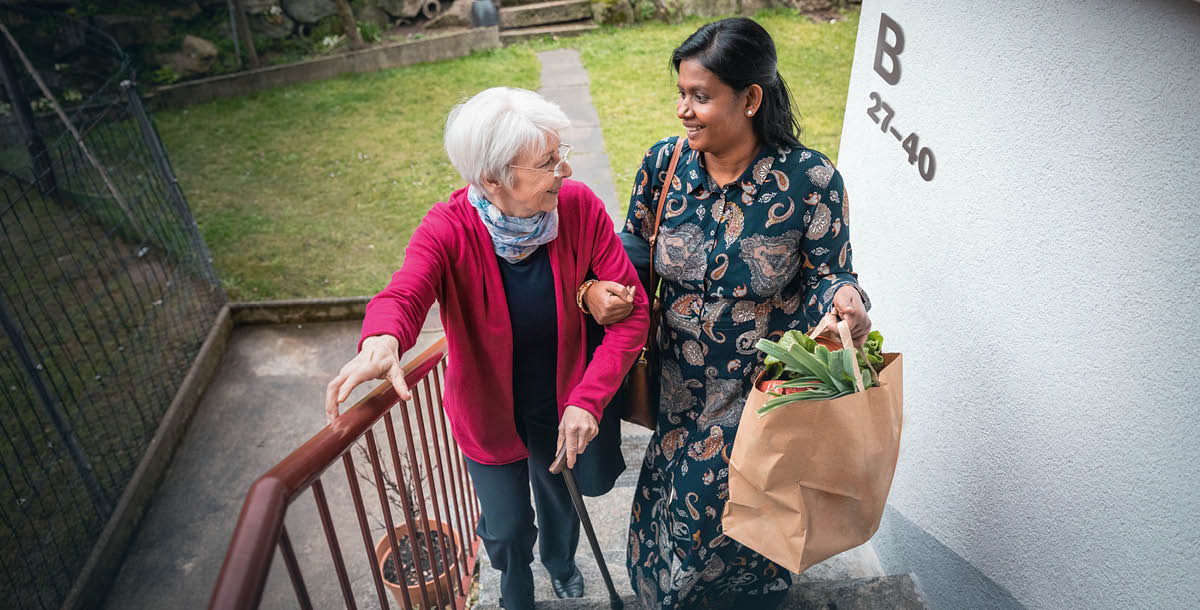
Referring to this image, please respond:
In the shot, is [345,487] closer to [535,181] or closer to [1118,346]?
[535,181]

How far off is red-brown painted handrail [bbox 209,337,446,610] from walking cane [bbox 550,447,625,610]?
0.51 m

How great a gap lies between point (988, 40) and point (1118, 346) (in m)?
0.84

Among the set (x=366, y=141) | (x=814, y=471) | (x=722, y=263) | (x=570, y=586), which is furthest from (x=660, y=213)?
(x=366, y=141)

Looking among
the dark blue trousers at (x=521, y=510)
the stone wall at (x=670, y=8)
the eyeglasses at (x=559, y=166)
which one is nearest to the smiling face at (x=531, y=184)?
the eyeglasses at (x=559, y=166)

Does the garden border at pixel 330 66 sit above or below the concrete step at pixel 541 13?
below

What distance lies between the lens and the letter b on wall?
2.27 metres

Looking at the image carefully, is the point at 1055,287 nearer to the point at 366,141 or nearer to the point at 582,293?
the point at 582,293

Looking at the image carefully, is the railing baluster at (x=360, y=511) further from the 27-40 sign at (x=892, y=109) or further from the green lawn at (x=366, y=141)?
the green lawn at (x=366, y=141)

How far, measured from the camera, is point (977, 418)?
208 cm

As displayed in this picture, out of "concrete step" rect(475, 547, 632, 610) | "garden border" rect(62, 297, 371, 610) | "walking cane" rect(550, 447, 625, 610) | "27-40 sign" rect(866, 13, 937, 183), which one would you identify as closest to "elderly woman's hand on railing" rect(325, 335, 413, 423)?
"walking cane" rect(550, 447, 625, 610)

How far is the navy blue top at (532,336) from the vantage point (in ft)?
6.29

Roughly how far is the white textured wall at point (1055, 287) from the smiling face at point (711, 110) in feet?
2.12

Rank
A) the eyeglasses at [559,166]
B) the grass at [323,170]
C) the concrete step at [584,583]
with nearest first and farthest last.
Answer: the eyeglasses at [559,166] < the concrete step at [584,583] < the grass at [323,170]

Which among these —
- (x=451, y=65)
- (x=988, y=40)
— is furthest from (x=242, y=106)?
(x=988, y=40)
